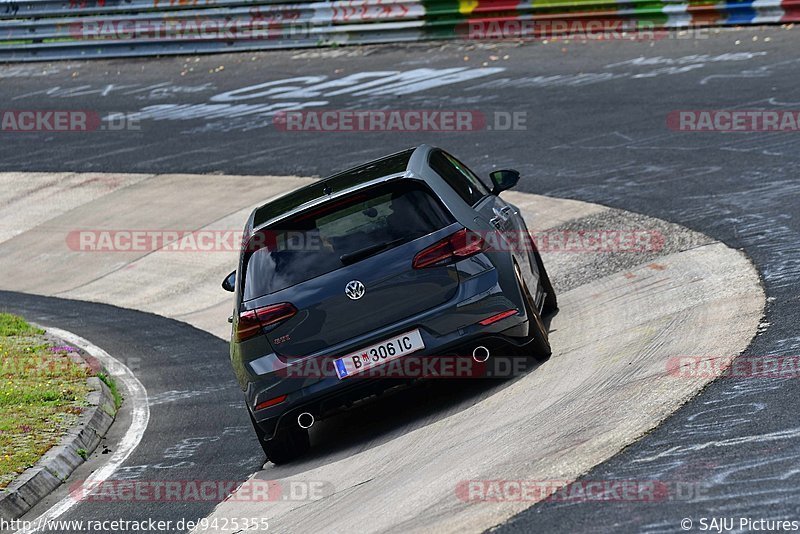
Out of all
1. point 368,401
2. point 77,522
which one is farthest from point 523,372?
point 77,522

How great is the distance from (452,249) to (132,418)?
3596 mm

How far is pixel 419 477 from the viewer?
23.2 ft

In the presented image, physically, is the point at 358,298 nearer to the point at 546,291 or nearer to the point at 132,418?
the point at 546,291

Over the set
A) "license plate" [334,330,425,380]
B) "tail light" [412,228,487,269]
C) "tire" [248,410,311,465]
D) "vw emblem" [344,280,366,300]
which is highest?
"tail light" [412,228,487,269]

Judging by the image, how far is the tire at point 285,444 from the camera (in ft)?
27.1

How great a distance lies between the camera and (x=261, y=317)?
316 inches

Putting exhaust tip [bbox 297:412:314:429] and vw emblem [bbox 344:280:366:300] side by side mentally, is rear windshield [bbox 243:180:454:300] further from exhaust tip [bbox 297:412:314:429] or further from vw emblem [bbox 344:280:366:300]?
exhaust tip [bbox 297:412:314:429]

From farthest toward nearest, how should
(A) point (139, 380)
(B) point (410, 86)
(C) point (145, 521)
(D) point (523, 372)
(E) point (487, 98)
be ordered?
1. (B) point (410, 86)
2. (E) point (487, 98)
3. (A) point (139, 380)
4. (D) point (523, 372)
5. (C) point (145, 521)

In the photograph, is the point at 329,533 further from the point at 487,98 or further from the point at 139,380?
the point at 487,98

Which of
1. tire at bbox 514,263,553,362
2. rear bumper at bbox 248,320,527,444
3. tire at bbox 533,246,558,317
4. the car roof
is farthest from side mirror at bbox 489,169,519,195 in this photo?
rear bumper at bbox 248,320,527,444

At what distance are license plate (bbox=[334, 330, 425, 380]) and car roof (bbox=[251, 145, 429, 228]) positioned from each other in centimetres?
106

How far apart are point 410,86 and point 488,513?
46.6 ft

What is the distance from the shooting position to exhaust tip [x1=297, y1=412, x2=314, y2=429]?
8.06 m

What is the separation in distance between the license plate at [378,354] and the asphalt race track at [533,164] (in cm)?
54
